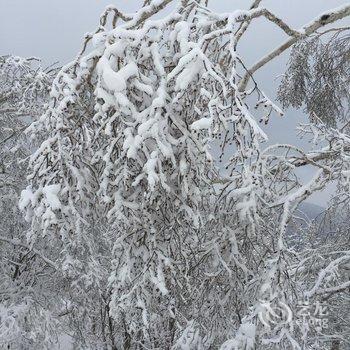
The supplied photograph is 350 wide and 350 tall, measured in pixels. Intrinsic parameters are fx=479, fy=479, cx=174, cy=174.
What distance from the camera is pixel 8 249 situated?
10.3m

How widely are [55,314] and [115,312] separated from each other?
25.8 ft

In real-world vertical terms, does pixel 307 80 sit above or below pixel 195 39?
below

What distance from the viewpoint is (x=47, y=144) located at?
3100 millimetres

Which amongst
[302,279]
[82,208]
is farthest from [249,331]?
[302,279]

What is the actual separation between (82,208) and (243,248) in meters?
1.18

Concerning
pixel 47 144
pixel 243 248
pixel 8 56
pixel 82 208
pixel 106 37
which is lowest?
pixel 243 248

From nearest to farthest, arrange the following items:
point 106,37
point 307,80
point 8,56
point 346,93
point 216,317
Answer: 1. point 106,37
2. point 216,317
3. point 346,93
4. point 307,80
5. point 8,56

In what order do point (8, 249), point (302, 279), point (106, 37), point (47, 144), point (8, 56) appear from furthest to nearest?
point (8, 249), point (8, 56), point (302, 279), point (47, 144), point (106, 37)

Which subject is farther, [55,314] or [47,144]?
[55,314]

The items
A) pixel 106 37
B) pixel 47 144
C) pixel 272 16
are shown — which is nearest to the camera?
pixel 106 37

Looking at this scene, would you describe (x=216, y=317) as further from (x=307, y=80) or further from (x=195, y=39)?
(x=307, y=80)

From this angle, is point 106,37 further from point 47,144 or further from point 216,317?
point 216,317

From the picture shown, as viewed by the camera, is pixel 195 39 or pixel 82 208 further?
pixel 82 208

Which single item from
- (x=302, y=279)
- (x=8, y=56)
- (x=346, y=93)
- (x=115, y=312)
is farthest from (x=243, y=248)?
(x=8, y=56)
